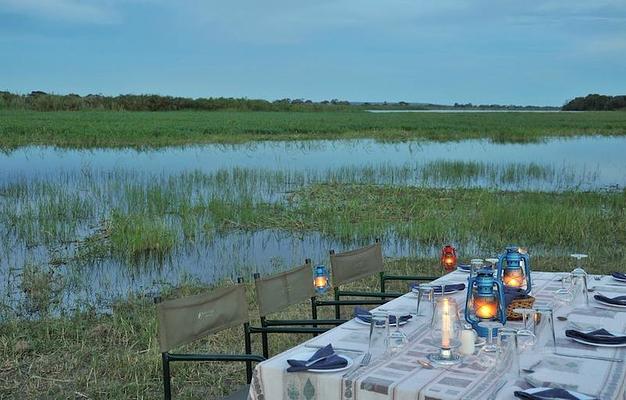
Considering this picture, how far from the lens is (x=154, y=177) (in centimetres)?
1476

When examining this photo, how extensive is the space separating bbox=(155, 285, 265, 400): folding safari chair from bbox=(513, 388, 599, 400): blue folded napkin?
1.24m

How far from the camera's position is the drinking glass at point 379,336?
2.47 metres

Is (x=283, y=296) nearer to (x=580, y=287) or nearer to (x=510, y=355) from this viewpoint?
(x=580, y=287)

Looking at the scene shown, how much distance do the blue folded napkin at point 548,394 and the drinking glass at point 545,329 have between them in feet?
1.51

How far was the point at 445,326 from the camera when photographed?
2484mm

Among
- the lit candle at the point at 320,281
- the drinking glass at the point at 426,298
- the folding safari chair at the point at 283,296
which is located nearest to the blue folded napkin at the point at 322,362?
the drinking glass at the point at 426,298

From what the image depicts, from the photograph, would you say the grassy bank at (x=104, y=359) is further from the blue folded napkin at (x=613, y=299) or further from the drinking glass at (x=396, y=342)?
the blue folded napkin at (x=613, y=299)

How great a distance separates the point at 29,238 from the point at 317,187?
19.9ft

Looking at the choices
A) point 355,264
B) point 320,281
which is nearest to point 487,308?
point 355,264

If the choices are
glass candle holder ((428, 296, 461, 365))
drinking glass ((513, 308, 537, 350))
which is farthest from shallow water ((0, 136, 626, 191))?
glass candle holder ((428, 296, 461, 365))

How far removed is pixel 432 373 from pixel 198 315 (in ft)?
4.40

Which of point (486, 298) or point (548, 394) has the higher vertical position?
point (486, 298)

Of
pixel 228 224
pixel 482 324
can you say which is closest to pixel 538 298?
pixel 482 324

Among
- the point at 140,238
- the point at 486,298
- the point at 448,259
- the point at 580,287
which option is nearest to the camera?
the point at 486,298
